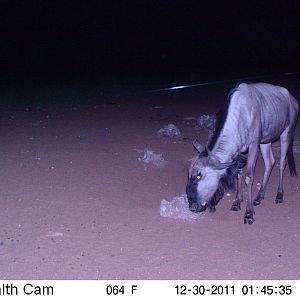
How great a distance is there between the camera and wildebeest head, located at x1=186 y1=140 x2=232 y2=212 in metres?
6.23

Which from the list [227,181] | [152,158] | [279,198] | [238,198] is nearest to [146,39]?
[152,158]

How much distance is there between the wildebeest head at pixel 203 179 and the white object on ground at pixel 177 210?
0.54 meters

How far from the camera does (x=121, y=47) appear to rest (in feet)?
127

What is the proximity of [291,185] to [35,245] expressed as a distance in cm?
417

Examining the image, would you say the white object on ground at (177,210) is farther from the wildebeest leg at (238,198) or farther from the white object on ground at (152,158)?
the white object on ground at (152,158)

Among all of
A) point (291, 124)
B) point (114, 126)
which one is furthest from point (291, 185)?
point (114, 126)

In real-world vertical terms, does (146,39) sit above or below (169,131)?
above

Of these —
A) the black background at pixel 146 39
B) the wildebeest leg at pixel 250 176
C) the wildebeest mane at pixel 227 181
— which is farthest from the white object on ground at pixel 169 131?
the black background at pixel 146 39

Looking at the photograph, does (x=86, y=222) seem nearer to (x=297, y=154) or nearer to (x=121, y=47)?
(x=297, y=154)

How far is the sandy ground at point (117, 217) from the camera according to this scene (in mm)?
5480

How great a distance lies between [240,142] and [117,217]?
1862 millimetres

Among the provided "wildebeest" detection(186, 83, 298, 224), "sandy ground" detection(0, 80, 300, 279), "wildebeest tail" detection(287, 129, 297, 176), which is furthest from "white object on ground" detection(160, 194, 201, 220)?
"wildebeest tail" detection(287, 129, 297, 176)

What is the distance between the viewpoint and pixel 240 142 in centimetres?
661

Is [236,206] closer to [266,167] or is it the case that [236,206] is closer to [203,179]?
[266,167]
